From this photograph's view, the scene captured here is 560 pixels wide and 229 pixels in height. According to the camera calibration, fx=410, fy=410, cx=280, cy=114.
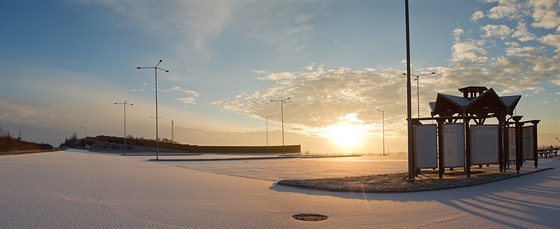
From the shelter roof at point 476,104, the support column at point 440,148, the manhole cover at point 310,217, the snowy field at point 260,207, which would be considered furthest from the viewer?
the shelter roof at point 476,104

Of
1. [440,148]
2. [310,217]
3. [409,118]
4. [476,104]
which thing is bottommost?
[310,217]

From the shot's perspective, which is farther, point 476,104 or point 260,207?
point 476,104

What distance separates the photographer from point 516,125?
24328 millimetres

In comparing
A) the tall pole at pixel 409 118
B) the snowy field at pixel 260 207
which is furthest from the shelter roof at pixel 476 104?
the snowy field at pixel 260 207

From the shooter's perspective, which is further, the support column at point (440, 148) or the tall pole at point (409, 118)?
the support column at point (440, 148)

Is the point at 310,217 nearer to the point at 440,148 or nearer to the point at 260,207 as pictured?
the point at 260,207

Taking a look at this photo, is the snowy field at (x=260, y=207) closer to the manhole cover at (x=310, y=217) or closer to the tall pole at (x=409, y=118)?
the manhole cover at (x=310, y=217)

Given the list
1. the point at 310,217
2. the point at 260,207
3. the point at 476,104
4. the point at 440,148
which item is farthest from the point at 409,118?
the point at 310,217

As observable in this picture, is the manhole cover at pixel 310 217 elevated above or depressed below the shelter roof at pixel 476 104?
below

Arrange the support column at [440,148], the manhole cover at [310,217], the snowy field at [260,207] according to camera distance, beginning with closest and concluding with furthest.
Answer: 1. the snowy field at [260,207]
2. the manhole cover at [310,217]
3. the support column at [440,148]

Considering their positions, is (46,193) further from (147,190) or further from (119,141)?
(119,141)

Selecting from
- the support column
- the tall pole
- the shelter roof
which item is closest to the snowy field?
the tall pole

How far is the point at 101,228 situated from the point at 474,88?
23.4m

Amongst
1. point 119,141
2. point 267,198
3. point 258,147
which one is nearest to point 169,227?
point 267,198
